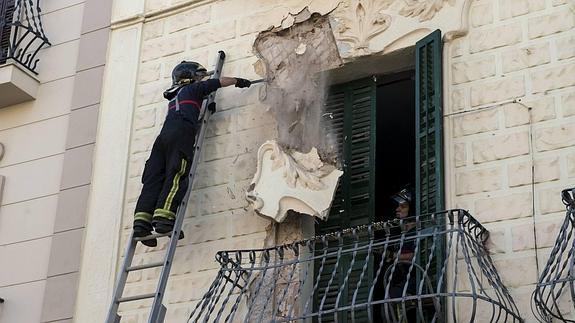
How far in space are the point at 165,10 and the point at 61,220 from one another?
1932mm

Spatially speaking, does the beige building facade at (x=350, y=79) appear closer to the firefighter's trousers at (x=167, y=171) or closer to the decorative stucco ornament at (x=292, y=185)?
the decorative stucco ornament at (x=292, y=185)

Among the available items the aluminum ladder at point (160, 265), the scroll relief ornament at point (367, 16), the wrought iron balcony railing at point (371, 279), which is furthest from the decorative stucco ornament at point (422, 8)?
the aluminum ladder at point (160, 265)

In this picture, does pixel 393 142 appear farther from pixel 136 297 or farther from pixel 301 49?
pixel 136 297

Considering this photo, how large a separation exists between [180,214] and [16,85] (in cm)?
233

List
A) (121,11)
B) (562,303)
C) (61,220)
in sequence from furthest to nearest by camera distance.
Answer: (121,11), (61,220), (562,303)

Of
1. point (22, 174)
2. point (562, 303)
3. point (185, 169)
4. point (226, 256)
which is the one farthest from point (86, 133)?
point (562, 303)

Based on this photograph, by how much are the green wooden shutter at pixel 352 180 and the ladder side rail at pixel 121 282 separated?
1332mm

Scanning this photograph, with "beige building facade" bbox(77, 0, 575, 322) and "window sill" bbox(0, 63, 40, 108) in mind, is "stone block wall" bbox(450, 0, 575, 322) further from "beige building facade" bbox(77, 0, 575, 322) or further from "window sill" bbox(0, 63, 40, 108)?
"window sill" bbox(0, 63, 40, 108)

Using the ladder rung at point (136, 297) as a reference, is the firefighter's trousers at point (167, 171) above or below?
above

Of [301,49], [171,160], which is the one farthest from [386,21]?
[171,160]

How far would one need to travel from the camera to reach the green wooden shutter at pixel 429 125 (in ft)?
27.0

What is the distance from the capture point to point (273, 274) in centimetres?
854

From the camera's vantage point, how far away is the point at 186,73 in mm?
9484

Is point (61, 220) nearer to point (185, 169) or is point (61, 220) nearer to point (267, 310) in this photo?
point (185, 169)
